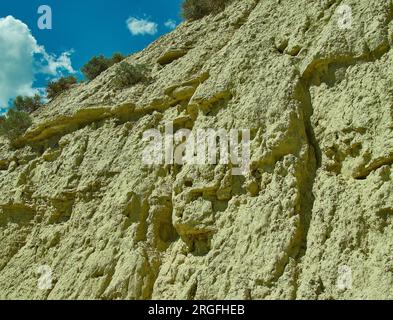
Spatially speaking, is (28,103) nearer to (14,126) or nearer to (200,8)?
(14,126)

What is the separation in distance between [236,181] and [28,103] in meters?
8.98

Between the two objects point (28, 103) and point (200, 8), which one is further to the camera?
point (28, 103)

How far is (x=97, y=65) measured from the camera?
15086 mm

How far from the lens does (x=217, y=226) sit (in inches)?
308

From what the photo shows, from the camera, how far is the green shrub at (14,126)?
40.8 feet

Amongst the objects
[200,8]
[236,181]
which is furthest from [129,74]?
[236,181]

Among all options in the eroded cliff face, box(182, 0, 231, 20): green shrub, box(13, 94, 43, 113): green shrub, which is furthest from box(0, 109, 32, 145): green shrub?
box(182, 0, 231, 20): green shrub

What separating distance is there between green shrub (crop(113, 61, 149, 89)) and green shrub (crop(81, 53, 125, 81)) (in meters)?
2.97

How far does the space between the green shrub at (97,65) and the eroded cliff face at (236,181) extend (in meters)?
3.27

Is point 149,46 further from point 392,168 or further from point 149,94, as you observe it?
point 392,168

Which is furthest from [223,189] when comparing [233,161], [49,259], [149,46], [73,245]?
[149,46]

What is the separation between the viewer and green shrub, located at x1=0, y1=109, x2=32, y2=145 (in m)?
12.4

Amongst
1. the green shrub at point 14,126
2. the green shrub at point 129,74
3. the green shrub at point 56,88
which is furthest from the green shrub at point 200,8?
the green shrub at point 14,126

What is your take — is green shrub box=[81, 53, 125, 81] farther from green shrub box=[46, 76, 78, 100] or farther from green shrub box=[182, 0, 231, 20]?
green shrub box=[182, 0, 231, 20]
